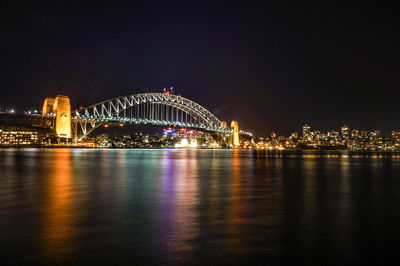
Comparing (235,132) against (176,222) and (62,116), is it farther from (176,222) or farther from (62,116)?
(176,222)

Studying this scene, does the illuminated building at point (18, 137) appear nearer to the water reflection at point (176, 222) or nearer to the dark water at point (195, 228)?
the dark water at point (195, 228)

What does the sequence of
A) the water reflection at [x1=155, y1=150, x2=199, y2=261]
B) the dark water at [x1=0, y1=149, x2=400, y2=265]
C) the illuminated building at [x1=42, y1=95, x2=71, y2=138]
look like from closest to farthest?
the dark water at [x1=0, y1=149, x2=400, y2=265] < the water reflection at [x1=155, y1=150, x2=199, y2=261] < the illuminated building at [x1=42, y1=95, x2=71, y2=138]

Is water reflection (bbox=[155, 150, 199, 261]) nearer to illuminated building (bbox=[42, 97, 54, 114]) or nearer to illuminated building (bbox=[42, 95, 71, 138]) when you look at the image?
illuminated building (bbox=[42, 95, 71, 138])

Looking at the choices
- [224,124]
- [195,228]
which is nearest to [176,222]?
[195,228]

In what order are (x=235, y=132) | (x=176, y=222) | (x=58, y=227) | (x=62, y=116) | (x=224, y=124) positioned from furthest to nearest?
(x=224, y=124), (x=235, y=132), (x=62, y=116), (x=176, y=222), (x=58, y=227)

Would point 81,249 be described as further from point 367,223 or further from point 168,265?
point 367,223

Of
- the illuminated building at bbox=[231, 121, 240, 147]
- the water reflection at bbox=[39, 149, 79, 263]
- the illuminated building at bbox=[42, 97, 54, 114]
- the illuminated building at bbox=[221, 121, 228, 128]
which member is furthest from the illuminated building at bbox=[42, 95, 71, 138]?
the water reflection at bbox=[39, 149, 79, 263]

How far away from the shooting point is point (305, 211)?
273 inches

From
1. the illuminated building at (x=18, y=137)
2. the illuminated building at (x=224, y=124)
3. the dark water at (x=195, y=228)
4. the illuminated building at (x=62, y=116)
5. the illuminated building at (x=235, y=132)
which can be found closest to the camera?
the dark water at (x=195, y=228)

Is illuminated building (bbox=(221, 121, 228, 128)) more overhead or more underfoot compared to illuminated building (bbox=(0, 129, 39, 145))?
more overhead

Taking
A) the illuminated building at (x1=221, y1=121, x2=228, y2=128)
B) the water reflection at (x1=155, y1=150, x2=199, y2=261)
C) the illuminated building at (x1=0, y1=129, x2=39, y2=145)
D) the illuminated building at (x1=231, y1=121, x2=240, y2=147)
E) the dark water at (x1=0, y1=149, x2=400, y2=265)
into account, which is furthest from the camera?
the illuminated building at (x1=231, y1=121, x2=240, y2=147)

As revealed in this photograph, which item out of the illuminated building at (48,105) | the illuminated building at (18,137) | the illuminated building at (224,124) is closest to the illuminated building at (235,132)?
the illuminated building at (224,124)

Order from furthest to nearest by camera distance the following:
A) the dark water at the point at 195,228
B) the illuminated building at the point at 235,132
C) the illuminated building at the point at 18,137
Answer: the illuminated building at the point at 235,132 → the illuminated building at the point at 18,137 → the dark water at the point at 195,228

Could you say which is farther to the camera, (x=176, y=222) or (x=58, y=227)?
(x=176, y=222)
